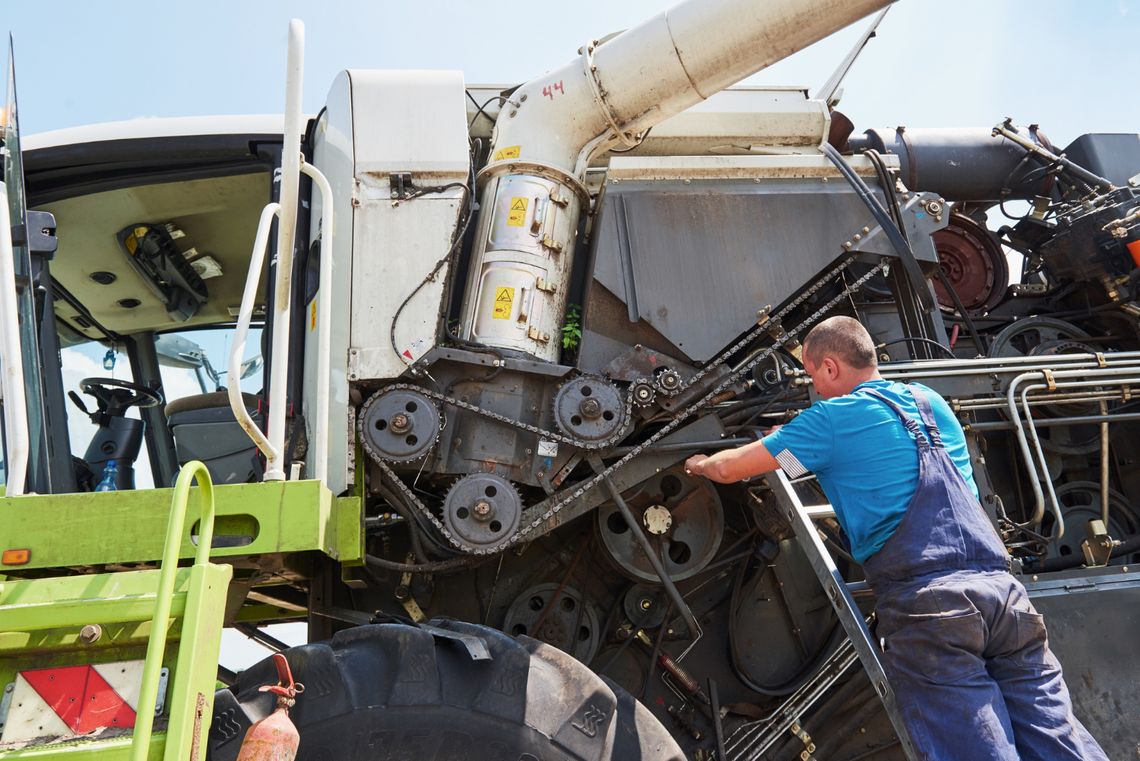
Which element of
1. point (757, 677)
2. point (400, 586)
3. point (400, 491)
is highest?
point (400, 491)

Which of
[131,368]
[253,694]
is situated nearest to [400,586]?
[253,694]

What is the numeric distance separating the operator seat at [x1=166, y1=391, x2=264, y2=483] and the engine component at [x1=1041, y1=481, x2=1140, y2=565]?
142 inches

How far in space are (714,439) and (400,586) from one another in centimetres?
143

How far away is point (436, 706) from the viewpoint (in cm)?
271

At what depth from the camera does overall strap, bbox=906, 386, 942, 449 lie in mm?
2637

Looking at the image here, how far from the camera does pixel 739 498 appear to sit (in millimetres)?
4008

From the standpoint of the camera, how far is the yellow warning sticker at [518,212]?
3680mm

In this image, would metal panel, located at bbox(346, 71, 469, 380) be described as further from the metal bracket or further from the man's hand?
the man's hand

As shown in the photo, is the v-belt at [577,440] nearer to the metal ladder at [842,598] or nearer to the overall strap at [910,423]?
the metal ladder at [842,598]

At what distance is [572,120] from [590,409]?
1.24 meters

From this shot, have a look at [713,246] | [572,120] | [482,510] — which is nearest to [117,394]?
[482,510]

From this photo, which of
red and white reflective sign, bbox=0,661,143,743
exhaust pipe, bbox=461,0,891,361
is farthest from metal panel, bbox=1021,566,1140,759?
red and white reflective sign, bbox=0,661,143,743

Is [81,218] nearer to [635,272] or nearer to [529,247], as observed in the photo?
[529,247]

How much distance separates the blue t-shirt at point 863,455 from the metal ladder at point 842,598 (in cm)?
17
